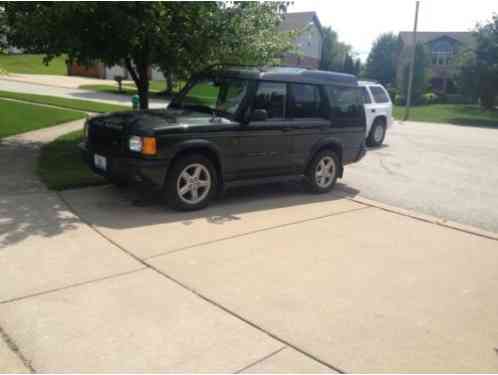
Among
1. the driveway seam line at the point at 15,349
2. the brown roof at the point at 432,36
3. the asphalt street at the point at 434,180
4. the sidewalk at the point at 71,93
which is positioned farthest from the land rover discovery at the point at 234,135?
the brown roof at the point at 432,36

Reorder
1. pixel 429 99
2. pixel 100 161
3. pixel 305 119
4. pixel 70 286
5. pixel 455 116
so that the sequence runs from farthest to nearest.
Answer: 1. pixel 429 99
2. pixel 455 116
3. pixel 305 119
4. pixel 100 161
5. pixel 70 286

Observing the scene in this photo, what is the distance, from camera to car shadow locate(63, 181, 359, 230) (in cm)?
593

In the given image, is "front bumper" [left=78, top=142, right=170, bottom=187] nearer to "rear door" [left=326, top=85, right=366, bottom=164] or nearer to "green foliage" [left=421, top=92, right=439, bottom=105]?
"rear door" [left=326, top=85, right=366, bottom=164]

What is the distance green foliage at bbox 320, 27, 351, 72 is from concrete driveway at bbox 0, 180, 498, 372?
66.0 metres

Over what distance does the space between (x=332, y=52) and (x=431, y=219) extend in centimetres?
7746

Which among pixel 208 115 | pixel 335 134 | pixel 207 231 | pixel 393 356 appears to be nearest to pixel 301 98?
pixel 335 134

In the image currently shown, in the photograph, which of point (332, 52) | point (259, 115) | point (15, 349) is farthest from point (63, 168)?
point (332, 52)

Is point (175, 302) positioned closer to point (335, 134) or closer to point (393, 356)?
point (393, 356)

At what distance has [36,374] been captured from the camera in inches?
113

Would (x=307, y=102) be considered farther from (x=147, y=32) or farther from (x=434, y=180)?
(x=434, y=180)

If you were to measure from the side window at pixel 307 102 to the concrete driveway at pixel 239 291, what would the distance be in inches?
70.6

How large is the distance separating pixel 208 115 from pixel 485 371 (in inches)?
181

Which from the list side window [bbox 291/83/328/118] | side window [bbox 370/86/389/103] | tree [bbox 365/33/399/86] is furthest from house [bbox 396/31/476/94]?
side window [bbox 291/83/328/118]

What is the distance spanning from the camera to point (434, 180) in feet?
31.9
